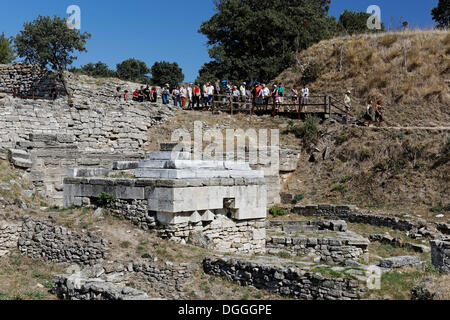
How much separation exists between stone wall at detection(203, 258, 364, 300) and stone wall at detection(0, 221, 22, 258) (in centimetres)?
460

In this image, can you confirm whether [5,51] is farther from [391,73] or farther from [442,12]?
[442,12]

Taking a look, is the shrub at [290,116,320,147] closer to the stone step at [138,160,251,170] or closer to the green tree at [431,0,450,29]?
the stone step at [138,160,251,170]

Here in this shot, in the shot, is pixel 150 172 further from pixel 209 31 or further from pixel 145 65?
pixel 145 65

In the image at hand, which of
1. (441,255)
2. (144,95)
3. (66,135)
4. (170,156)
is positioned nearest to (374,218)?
(441,255)

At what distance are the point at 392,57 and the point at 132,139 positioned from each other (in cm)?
1556

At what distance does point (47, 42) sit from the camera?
93.6 ft

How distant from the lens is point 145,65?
205ft

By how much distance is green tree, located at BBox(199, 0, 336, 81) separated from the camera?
33250 millimetres

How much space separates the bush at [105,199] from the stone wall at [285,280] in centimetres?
292

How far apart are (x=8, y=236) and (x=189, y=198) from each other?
4.22 metres

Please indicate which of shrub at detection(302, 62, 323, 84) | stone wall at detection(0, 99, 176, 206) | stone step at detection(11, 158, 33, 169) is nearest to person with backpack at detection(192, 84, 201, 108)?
stone wall at detection(0, 99, 176, 206)

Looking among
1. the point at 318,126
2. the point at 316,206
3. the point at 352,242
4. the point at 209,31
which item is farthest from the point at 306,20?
the point at 352,242

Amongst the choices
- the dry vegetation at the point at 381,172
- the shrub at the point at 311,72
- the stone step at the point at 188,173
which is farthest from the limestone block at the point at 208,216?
the shrub at the point at 311,72

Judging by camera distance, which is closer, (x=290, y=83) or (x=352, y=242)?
(x=352, y=242)
